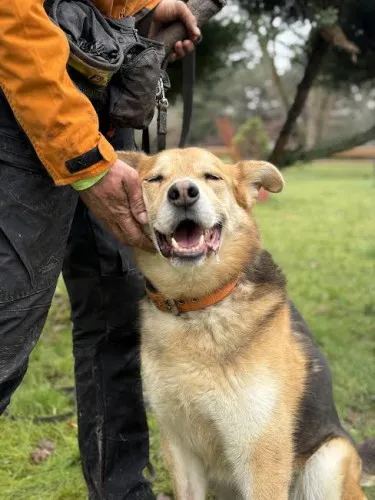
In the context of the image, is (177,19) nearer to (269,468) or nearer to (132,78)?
(132,78)

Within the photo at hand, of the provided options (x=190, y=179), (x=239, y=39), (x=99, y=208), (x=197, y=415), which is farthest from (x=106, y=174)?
(x=239, y=39)

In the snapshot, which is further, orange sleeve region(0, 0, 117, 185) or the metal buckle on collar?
the metal buckle on collar

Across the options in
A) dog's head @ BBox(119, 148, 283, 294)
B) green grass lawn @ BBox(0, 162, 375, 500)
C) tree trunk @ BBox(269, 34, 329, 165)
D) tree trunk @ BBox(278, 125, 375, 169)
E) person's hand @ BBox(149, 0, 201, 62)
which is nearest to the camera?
dog's head @ BBox(119, 148, 283, 294)

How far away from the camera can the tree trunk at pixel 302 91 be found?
4.09 meters

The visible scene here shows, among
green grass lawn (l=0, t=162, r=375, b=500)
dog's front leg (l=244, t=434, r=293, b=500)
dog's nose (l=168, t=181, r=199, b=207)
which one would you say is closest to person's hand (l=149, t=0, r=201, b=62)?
dog's nose (l=168, t=181, r=199, b=207)

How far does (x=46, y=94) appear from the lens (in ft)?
5.76

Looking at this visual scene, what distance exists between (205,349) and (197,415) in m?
0.26

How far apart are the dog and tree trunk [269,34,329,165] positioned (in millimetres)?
1852

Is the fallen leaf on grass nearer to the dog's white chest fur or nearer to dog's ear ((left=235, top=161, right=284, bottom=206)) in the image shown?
the dog's white chest fur

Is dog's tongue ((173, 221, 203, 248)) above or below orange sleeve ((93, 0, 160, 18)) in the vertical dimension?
below

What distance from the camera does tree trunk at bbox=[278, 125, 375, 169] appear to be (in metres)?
4.39

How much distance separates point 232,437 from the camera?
2.30 m

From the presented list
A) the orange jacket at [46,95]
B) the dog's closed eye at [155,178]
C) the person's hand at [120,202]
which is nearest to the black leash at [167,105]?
the dog's closed eye at [155,178]

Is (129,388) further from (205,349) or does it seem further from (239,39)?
(239,39)
